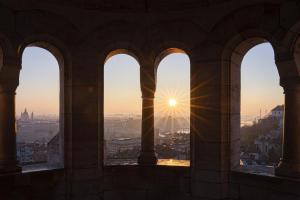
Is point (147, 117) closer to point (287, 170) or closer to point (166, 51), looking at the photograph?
point (166, 51)

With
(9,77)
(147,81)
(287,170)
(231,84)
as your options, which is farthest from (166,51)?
(287,170)

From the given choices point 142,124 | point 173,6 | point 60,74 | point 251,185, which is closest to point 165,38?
point 173,6

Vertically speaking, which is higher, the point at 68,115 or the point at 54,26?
the point at 54,26

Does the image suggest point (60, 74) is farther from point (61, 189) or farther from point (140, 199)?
point (140, 199)

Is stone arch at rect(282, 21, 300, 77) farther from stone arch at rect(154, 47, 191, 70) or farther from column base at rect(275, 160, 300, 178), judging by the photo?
stone arch at rect(154, 47, 191, 70)

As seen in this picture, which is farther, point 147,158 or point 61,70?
point 147,158

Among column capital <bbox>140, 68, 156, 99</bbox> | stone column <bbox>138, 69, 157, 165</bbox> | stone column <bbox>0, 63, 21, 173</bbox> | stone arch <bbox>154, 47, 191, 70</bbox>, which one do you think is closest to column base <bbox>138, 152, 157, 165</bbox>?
stone column <bbox>138, 69, 157, 165</bbox>
